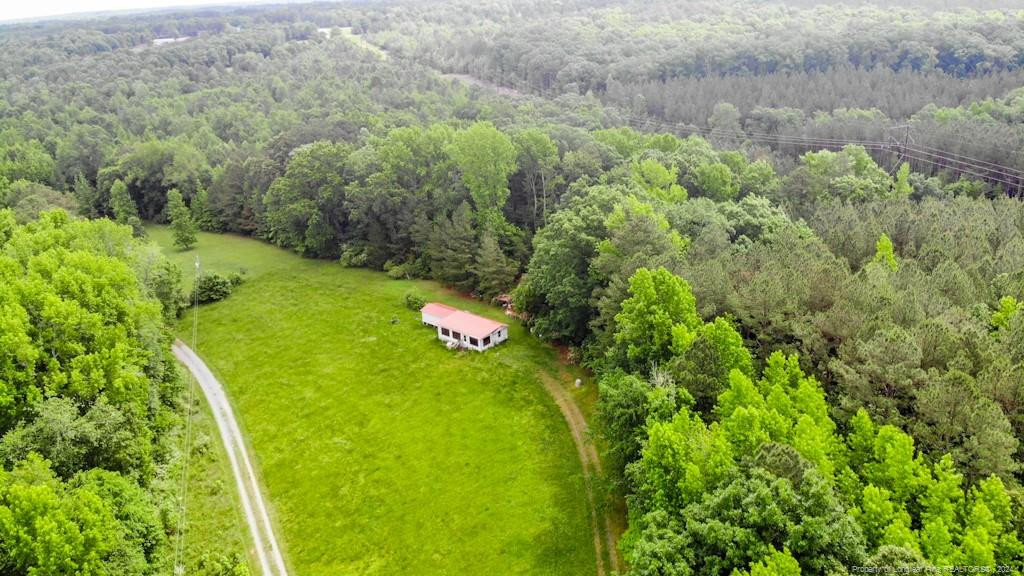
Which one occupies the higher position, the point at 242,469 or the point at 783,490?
the point at 783,490

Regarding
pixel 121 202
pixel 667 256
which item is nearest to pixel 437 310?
pixel 667 256

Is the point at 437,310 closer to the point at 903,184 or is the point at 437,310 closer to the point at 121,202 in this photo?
the point at 903,184

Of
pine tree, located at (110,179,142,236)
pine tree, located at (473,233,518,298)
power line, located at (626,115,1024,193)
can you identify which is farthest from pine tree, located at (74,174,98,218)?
power line, located at (626,115,1024,193)

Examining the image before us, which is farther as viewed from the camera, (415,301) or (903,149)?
(903,149)

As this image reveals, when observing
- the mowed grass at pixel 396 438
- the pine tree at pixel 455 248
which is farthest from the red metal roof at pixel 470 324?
the pine tree at pixel 455 248

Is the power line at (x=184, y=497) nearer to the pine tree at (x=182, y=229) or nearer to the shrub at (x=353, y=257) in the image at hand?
the shrub at (x=353, y=257)

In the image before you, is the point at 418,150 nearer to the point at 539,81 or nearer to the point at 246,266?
the point at 246,266

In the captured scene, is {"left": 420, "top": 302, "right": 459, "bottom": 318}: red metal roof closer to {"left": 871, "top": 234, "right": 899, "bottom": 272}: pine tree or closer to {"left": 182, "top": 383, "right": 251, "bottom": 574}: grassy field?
{"left": 182, "top": 383, "right": 251, "bottom": 574}: grassy field

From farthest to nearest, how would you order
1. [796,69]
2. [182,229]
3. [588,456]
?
1. [796,69]
2. [182,229]
3. [588,456]
